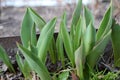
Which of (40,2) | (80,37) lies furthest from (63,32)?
(40,2)

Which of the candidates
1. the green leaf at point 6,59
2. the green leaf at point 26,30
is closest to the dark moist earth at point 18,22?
the green leaf at point 6,59

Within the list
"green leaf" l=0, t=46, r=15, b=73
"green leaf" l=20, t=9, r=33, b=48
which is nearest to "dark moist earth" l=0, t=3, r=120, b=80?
"green leaf" l=0, t=46, r=15, b=73

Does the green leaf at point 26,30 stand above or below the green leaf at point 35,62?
above

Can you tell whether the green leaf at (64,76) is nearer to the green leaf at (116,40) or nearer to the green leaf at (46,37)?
the green leaf at (46,37)

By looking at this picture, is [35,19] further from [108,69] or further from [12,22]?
[12,22]

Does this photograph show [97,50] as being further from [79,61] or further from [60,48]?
[60,48]

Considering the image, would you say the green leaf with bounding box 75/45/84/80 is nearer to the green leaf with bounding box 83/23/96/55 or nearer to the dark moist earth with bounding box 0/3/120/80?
the green leaf with bounding box 83/23/96/55
